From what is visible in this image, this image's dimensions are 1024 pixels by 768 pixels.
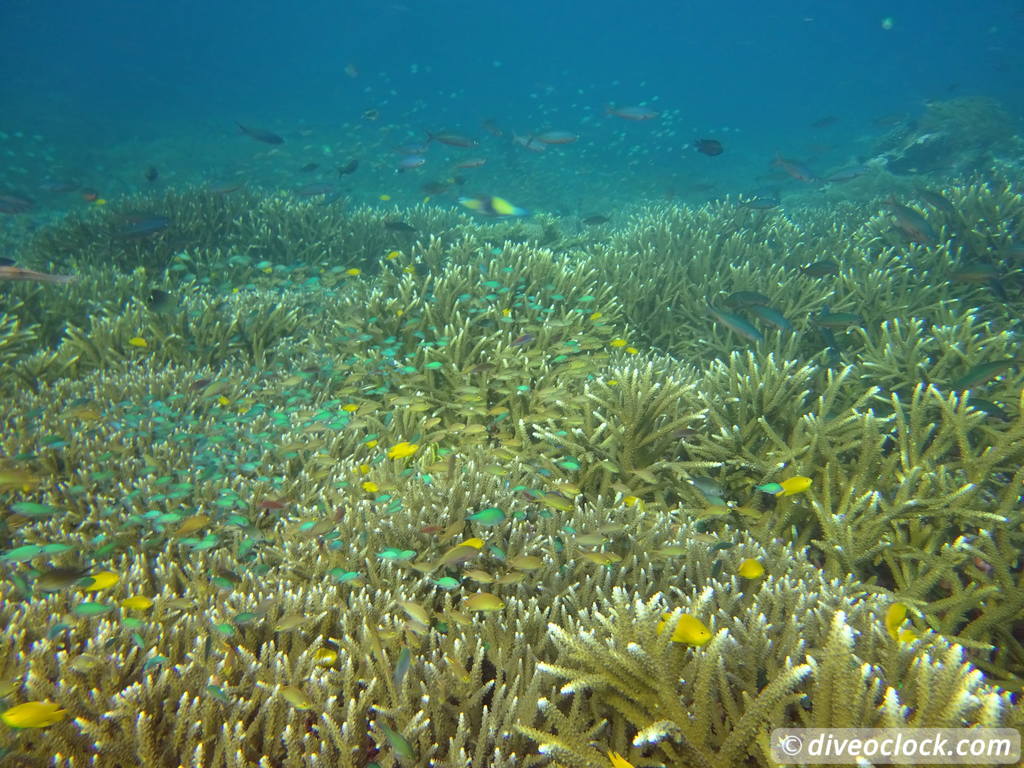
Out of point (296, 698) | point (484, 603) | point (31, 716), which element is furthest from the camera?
point (484, 603)

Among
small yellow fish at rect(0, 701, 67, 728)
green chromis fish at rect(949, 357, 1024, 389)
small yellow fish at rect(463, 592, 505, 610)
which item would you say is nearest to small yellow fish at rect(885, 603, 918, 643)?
small yellow fish at rect(463, 592, 505, 610)

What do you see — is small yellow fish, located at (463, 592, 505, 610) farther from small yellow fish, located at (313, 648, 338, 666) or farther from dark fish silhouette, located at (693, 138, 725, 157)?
dark fish silhouette, located at (693, 138, 725, 157)

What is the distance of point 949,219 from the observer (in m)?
8.30

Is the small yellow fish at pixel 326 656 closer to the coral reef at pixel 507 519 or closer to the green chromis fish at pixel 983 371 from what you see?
the coral reef at pixel 507 519

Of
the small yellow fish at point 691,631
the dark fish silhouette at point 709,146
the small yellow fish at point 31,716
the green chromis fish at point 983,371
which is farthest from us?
the dark fish silhouette at point 709,146

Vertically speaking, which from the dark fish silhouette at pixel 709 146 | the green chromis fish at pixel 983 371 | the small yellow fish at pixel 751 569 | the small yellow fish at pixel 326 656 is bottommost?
the small yellow fish at pixel 326 656

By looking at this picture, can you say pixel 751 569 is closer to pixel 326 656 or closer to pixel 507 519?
pixel 507 519

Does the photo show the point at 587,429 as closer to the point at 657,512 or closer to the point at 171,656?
the point at 657,512

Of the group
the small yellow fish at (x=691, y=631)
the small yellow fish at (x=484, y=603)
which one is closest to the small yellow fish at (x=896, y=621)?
the small yellow fish at (x=691, y=631)

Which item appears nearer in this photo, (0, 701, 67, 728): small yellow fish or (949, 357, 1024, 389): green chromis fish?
(0, 701, 67, 728): small yellow fish

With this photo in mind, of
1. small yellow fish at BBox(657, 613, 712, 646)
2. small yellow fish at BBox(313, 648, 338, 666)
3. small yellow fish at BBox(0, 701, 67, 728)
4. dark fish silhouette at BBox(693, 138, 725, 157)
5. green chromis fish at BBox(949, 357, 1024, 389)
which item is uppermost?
dark fish silhouette at BBox(693, 138, 725, 157)

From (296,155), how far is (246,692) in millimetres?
27804

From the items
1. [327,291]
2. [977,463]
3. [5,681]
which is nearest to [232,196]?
[327,291]

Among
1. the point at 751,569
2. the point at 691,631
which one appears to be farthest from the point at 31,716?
the point at 751,569
